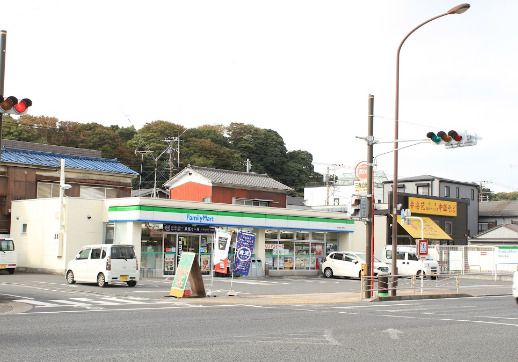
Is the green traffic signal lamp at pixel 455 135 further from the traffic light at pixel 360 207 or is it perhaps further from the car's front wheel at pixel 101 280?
the car's front wheel at pixel 101 280

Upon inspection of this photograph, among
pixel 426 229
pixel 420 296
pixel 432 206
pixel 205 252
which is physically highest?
pixel 432 206

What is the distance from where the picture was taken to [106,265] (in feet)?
88.2

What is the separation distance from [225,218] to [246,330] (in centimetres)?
2432

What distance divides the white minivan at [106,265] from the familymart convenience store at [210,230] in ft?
19.6

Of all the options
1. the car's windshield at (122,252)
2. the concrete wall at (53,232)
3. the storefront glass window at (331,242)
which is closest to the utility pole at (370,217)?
the car's windshield at (122,252)

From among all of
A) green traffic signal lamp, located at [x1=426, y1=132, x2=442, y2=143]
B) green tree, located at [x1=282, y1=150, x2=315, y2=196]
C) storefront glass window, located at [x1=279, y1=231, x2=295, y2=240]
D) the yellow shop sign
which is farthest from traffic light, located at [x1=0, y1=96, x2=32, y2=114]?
green tree, located at [x1=282, y1=150, x2=315, y2=196]

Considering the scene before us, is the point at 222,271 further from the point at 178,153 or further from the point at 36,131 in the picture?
the point at 36,131

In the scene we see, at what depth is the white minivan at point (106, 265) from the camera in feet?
88.4

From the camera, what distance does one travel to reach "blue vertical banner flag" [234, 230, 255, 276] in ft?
80.7

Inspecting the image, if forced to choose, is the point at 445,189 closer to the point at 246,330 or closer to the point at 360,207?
the point at 360,207

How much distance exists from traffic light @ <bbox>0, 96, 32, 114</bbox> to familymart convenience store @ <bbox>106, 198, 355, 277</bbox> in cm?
1601

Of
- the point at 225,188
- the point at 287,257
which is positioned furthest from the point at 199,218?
the point at 225,188

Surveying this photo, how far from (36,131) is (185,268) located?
5252cm

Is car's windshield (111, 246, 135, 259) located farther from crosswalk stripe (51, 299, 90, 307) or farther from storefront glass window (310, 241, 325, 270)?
storefront glass window (310, 241, 325, 270)
